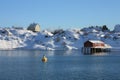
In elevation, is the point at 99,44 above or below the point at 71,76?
above

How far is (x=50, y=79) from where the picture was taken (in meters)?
54.9

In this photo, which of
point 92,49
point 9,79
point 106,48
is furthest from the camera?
point 106,48

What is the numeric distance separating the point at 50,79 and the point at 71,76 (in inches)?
174

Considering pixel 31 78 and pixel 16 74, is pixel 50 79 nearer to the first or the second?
pixel 31 78

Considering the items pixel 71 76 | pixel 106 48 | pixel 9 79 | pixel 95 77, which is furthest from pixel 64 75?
pixel 106 48

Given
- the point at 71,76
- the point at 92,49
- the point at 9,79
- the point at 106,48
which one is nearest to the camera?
the point at 9,79

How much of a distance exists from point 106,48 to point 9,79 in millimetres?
124701

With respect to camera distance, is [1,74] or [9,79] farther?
[1,74]

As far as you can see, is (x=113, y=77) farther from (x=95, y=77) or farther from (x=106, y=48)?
(x=106, y=48)

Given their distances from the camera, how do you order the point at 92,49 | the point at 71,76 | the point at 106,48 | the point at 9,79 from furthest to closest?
the point at 106,48
the point at 92,49
the point at 71,76
the point at 9,79

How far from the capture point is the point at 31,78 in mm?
55500

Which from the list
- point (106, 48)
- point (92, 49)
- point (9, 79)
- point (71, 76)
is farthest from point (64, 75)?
point (106, 48)

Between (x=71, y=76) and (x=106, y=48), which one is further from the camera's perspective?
(x=106, y=48)

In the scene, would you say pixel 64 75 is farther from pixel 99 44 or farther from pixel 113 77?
pixel 99 44
